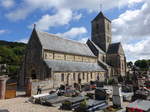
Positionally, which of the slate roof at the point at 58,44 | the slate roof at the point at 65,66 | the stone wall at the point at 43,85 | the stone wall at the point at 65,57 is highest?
the slate roof at the point at 58,44

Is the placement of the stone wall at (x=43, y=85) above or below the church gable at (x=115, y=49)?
below

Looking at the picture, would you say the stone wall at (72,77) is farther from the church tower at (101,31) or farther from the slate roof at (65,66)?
the church tower at (101,31)

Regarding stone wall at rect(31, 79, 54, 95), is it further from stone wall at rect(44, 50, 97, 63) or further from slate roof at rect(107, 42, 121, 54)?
slate roof at rect(107, 42, 121, 54)

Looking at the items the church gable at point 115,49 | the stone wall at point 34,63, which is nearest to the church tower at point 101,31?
the church gable at point 115,49

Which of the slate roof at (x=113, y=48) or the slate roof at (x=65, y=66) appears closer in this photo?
the slate roof at (x=65, y=66)

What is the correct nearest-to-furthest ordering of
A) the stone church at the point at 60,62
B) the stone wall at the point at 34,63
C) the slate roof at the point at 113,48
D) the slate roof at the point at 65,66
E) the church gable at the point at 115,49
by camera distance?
the stone wall at the point at 34,63 < the stone church at the point at 60,62 < the slate roof at the point at 65,66 < the church gable at the point at 115,49 < the slate roof at the point at 113,48

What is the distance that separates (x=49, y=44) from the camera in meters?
28.7

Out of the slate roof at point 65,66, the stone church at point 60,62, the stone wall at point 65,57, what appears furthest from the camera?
the stone wall at point 65,57

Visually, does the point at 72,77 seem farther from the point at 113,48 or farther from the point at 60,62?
the point at 113,48

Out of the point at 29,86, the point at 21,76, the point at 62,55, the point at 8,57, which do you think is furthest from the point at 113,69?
the point at 8,57

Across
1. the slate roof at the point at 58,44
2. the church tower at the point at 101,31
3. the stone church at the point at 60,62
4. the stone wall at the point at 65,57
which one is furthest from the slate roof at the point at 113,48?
the slate roof at the point at 58,44

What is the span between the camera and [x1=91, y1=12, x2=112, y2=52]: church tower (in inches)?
1916

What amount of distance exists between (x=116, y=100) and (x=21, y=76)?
69.8ft

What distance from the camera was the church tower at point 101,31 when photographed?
48.7 metres
